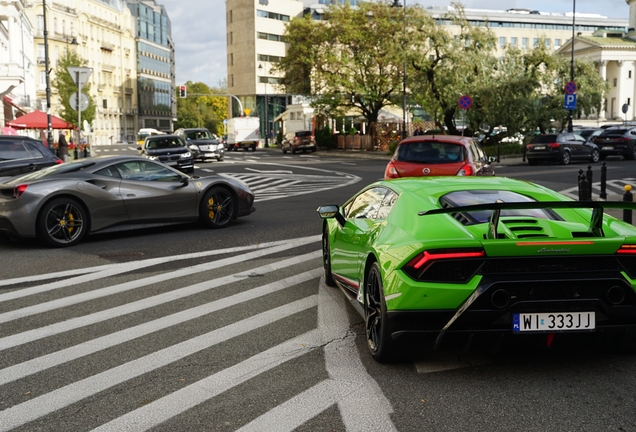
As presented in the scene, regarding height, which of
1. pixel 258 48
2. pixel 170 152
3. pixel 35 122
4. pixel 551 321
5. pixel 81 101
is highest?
pixel 258 48

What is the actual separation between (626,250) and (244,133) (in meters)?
68.0

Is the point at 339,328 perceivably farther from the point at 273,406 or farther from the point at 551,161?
the point at 551,161

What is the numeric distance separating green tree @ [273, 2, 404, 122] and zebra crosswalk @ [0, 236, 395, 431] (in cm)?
4526

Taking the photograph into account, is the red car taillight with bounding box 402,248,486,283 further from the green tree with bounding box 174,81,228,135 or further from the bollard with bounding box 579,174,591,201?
the green tree with bounding box 174,81,228,135

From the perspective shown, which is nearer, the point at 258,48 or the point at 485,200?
the point at 485,200

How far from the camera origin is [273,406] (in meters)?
4.56

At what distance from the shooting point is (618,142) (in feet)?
123

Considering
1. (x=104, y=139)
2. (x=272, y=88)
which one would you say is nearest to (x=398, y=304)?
(x=272, y=88)

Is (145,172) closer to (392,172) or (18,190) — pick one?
(18,190)

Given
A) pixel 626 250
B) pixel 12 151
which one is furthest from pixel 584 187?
pixel 12 151

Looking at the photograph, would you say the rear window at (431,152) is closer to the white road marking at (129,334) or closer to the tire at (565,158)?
the white road marking at (129,334)

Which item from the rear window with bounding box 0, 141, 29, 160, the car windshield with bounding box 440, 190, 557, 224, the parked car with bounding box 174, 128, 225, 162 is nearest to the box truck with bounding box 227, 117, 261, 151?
the parked car with bounding box 174, 128, 225, 162

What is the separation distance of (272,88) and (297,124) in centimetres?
3351

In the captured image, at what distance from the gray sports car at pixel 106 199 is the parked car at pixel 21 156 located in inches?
179
